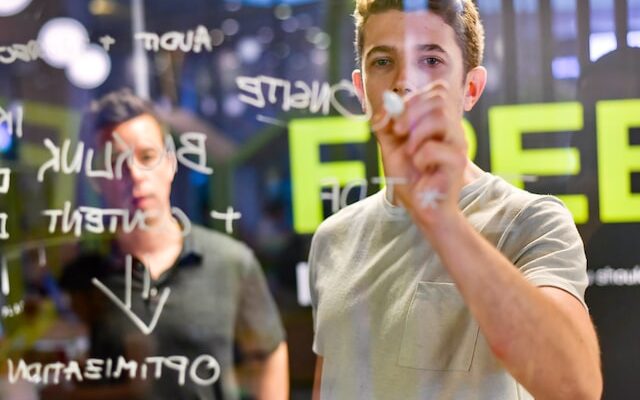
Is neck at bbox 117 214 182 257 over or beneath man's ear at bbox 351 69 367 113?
beneath

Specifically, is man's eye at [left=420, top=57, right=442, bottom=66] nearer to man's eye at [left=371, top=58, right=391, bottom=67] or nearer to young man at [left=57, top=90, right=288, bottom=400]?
man's eye at [left=371, top=58, right=391, bottom=67]

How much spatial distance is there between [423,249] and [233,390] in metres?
0.50

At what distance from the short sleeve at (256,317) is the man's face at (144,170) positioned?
0.21 metres

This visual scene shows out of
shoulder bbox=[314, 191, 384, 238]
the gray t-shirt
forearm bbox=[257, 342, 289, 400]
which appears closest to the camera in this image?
the gray t-shirt

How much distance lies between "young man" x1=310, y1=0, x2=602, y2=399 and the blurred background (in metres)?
0.06

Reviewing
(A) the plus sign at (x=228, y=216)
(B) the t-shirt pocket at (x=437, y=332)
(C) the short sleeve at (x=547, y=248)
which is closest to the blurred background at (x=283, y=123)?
(A) the plus sign at (x=228, y=216)

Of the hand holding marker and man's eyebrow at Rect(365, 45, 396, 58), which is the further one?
man's eyebrow at Rect(365, 45, 396, 58)

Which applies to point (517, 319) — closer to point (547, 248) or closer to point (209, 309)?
point (547, 248)

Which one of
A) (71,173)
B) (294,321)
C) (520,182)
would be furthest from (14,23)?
(520,182)

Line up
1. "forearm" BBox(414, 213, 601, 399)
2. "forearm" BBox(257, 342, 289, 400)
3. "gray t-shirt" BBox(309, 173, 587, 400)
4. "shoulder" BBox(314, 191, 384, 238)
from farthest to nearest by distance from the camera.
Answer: "forearm" BBox(257, 342, 289, 400) < "shoulder" BBox(314, 191, 384, 238) < "gray t-shirt" BBox(309, 173, 587, 400) < "forearm" BBox(414, 213, 601, 399)

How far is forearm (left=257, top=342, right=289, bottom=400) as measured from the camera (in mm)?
1349

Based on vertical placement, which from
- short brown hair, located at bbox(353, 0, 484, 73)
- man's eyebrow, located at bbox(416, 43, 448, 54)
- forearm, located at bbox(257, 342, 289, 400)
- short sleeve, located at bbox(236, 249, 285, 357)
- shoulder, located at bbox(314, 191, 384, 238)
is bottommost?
forearm, located at bbox(257, 342, 289, 400)

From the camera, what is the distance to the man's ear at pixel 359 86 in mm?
1256

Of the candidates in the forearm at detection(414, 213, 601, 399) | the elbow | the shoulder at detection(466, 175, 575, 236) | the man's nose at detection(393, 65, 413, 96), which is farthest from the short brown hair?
the elbow
